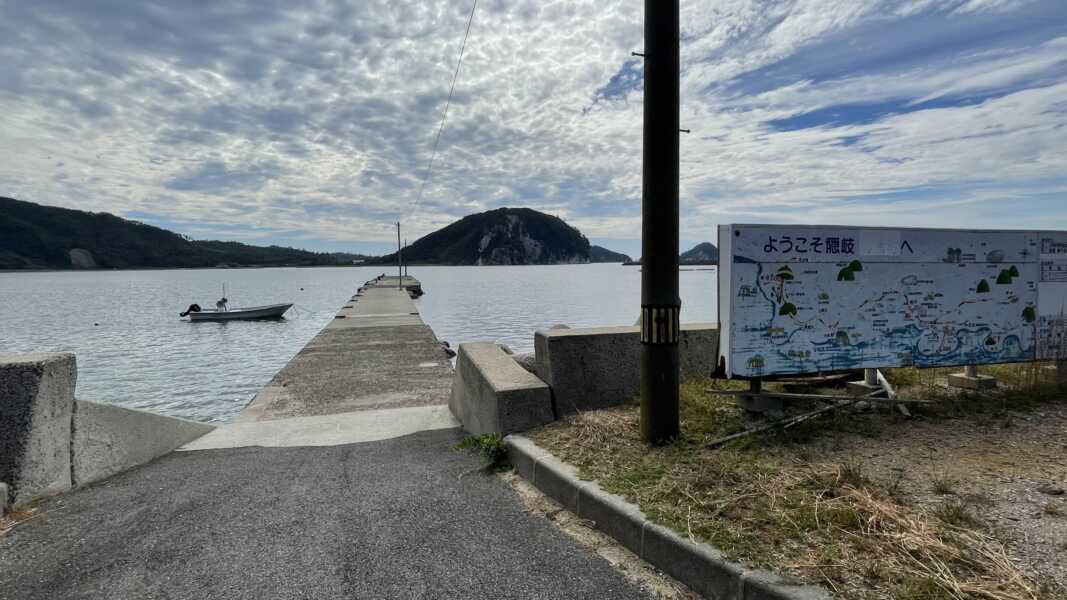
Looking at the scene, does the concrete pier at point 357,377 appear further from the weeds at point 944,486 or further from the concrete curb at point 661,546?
the weeds at point 944,486

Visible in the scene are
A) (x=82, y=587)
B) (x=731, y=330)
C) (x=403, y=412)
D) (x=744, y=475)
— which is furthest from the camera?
(x=403, y=412)

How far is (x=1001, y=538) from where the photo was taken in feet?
10.2

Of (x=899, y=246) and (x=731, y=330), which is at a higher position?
(x=899, y=246)

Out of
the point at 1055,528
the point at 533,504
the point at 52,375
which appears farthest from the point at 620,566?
the point at 52,375

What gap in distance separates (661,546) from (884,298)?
12.8ft

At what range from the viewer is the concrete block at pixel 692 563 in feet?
9.76

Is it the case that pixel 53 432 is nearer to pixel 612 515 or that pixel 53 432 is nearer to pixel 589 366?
pixel 612 515

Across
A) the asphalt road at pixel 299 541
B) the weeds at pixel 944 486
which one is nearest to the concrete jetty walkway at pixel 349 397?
the asphalt road at pixel 299 541

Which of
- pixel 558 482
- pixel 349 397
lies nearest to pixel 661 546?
pixel 558 482

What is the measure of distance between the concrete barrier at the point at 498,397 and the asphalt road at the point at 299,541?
0.61 m

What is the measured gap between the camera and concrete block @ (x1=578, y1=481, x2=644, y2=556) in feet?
11.8

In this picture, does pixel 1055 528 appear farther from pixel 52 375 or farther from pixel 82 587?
pixel 52 375

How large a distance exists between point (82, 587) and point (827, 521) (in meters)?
4.17

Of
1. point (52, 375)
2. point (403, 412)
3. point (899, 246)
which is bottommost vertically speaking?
point (403, 412)
